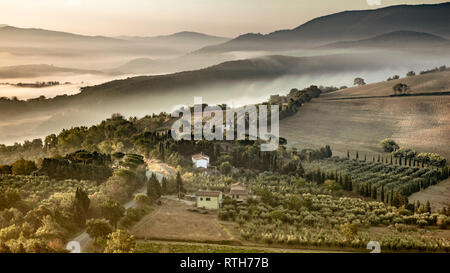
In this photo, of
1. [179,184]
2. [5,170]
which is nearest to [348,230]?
[179,184]

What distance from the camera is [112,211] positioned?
46.7ft

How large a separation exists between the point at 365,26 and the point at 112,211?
3743cm

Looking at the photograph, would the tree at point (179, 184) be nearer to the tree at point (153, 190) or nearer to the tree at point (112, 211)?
the tree at point (153, 190)

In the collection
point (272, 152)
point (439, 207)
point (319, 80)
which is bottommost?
point (439, 207)

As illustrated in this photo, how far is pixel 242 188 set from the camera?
18344 millimetres

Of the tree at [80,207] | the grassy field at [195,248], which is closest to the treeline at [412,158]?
the grassy field at [195,248]

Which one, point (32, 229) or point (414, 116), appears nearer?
point (32, 229)

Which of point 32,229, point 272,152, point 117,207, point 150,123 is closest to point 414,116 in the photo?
point 272,152

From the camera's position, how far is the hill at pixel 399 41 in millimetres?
49688

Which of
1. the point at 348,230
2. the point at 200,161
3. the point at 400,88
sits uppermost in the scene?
the point at 400,88

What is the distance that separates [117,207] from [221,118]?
66.2ft

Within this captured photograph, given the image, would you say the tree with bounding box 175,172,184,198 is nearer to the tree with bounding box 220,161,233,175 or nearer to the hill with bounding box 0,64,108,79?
the tree with bounding box 220,161,233,175

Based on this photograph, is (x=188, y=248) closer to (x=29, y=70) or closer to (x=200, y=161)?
(x=200, y=161)
